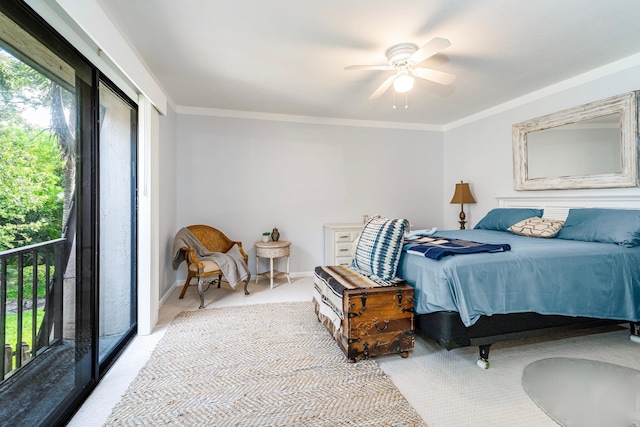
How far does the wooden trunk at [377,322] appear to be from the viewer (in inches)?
76.2

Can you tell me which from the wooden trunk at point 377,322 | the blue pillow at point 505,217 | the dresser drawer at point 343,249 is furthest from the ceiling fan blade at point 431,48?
the dresser drawer at point 343,249

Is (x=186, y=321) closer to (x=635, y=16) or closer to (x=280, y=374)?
(x=280, y=374)

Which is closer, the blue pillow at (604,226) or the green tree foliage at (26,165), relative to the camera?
the green tree foliage at (26,165)

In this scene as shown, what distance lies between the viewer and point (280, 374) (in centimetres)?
185

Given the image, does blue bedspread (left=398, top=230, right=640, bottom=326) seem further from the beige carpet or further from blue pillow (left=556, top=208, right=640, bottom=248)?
the beige carpet

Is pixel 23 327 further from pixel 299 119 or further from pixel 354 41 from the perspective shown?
pixel 299 119

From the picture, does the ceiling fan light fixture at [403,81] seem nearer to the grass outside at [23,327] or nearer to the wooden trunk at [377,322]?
the wooden trunk at [377,322]

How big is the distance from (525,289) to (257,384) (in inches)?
73.5

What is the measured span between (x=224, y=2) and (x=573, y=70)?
3.39 meters

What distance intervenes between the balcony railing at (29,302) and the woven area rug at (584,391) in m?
2.63

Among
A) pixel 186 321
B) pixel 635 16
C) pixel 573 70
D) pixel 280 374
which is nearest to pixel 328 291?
pixel 280 374

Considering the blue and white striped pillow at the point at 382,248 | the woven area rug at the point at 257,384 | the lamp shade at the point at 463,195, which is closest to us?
the woven area rug at the point at 257,384

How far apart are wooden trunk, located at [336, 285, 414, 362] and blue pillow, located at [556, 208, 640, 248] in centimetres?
178

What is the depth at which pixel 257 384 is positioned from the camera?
175 cm
